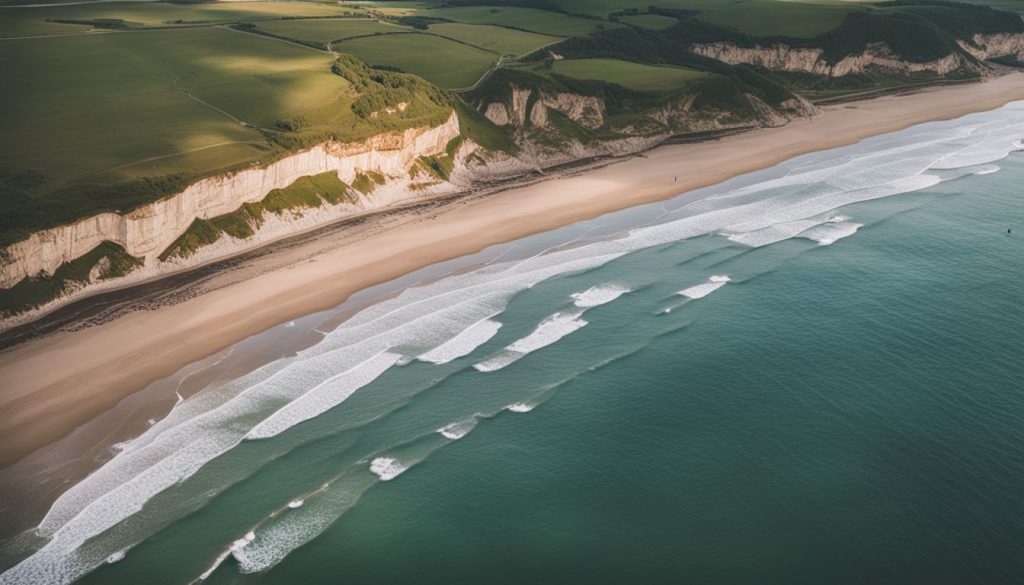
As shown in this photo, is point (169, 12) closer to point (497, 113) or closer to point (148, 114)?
point (148, 114)

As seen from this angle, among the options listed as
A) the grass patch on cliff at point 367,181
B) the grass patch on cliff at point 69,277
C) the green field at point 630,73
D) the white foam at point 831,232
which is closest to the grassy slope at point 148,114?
the grass patch on cliff at point 69,277

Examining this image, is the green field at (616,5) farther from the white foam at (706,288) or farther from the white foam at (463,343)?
the white foam at (463,343)

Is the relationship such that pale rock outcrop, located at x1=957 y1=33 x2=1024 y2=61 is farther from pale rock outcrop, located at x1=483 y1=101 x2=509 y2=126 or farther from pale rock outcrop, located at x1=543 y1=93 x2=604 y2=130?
pale rock outcrop, located at x1=483 y1=101 x2=509 y2=126

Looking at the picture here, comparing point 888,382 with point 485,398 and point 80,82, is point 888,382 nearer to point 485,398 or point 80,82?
point 485,398

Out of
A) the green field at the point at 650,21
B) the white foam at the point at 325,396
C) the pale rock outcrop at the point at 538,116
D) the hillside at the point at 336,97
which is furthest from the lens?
the green field at the point at 650,21

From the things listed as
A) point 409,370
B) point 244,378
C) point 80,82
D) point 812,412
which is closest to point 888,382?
point 812,412

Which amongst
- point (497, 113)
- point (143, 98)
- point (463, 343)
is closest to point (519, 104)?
point (497, 113)
